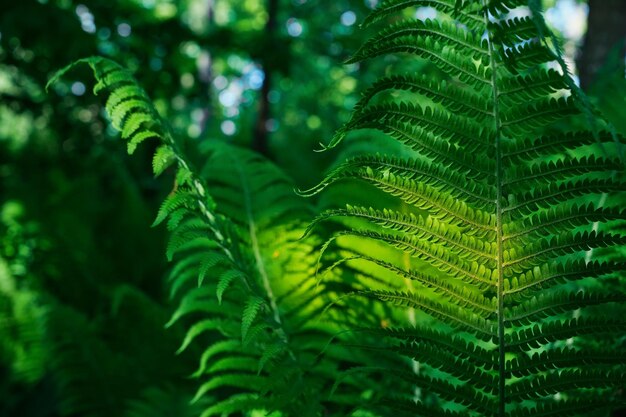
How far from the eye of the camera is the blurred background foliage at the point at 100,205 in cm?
179

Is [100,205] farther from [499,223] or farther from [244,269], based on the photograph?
[499,223]

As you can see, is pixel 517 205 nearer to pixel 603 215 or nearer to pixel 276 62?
pixel 603 215

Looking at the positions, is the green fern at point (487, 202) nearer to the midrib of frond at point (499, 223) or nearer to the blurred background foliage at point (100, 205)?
the midrib of frond at point (499, 223)

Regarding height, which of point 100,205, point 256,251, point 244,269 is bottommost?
point 244,269

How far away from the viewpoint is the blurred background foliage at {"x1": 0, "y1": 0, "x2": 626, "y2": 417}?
179cm

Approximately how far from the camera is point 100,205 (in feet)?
10.1

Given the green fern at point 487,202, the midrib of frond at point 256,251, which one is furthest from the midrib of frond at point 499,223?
the midrib of frond at point 256,251

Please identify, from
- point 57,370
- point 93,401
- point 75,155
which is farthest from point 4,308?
point 75,155

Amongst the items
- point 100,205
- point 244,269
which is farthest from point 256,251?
point 100,205

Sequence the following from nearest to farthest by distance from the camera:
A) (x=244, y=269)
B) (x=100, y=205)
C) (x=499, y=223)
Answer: (x=499, y=223), (x=244, y=269), (x=100, y=205)

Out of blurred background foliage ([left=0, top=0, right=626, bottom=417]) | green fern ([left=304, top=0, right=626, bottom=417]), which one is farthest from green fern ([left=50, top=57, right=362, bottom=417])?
blurred background foliage ([left=0, top=0, right=626, bottom=417])

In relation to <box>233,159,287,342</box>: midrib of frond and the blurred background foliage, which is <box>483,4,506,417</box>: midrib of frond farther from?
the blurred background foliage

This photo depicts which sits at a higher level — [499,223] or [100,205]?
[100,205]

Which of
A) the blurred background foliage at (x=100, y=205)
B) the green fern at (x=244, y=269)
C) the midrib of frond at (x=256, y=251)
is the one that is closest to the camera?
the green fern at (x=244, y=269)
